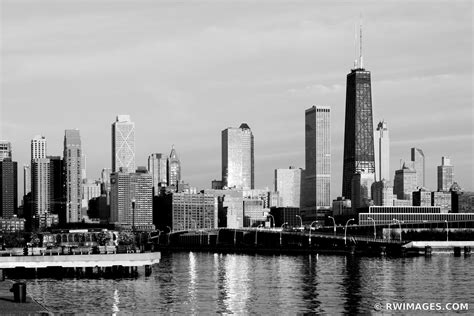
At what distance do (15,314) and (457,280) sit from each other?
8074cm

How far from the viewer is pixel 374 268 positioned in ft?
584

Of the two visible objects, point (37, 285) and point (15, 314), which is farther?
point (37, 285)

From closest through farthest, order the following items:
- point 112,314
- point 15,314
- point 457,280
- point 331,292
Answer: point 15,314
point 112,314
point 331,292
point 457,280

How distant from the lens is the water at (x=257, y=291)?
333 feet

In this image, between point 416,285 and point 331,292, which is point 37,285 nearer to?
point 331,292

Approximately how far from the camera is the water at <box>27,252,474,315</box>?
102m

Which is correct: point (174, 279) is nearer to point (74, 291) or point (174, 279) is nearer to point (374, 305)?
point (74, 291)

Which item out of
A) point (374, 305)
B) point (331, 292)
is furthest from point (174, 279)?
point (374, 305)

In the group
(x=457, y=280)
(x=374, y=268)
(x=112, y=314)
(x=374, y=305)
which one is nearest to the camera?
(x=112, y=314)

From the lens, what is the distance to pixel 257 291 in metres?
124

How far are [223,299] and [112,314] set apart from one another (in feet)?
65.3

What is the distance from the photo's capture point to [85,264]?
143 m

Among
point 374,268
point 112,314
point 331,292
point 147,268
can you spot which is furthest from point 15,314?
point 374,268

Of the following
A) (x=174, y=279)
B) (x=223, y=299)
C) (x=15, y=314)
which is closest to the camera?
(x=15, y=314)
